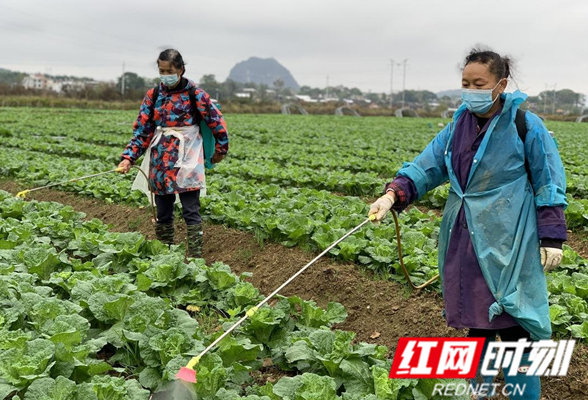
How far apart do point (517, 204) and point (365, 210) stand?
4.81 m

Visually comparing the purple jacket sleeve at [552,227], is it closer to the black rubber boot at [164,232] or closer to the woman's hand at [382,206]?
the woman's hand at [382,206]

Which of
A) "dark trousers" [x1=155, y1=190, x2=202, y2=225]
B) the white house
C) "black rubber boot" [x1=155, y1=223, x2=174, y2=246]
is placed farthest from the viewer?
the white house

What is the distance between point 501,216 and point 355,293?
2.22m

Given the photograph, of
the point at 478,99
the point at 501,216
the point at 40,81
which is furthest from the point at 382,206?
the point at 40,81

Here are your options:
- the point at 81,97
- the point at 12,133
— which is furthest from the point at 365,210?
the point at 81,97

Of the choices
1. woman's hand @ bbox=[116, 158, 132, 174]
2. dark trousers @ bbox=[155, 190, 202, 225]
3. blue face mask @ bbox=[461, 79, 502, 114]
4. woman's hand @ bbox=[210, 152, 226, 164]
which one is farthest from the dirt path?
blue face mask @ bbox=[461, 79, 502, 114]

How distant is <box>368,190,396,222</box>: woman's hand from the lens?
10.3ft

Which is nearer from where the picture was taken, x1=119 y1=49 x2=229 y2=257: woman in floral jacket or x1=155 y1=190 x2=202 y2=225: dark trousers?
x1=119 y1=49 x2=229 y2=257: woman in floral jacket

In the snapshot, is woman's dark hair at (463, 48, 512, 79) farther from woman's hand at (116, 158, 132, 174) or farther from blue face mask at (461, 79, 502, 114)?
woman's hand at (116, 158, 132, 174)

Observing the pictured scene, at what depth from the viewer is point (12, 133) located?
21172 mm

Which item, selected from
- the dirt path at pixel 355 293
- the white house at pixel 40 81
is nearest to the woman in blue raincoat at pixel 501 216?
the dirt path at pixel 355 293

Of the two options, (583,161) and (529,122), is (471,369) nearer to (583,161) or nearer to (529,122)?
(529,122)

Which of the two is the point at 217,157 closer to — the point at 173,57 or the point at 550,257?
the point at 173,57

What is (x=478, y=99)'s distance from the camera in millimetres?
2949
